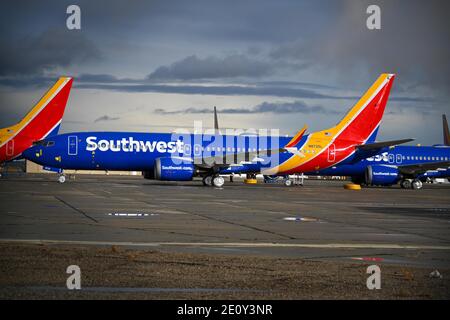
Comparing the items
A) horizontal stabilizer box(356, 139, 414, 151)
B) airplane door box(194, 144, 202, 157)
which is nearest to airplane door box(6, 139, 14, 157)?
airplane door box(194, 144, 202, 157)

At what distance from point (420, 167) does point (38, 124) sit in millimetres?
33743

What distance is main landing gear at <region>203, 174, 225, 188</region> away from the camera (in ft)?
167

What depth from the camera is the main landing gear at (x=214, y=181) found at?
2000 inches

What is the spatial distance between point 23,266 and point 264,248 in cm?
505

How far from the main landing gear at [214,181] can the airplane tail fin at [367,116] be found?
446 inches

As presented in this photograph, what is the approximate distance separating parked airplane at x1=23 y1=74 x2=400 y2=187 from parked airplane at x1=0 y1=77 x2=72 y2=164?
186 inches

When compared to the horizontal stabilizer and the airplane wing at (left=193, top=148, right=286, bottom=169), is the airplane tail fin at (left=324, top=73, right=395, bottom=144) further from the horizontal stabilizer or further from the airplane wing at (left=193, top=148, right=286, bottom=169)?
the airplane wing at (left=193, top=148, right=286, bottom=169)

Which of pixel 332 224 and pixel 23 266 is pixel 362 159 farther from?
pixel 23 266

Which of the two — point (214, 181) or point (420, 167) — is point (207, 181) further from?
point (420, 167)

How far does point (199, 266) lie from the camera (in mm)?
10742

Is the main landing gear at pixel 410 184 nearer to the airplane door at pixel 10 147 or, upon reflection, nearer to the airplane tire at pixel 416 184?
the airplane tire at pixel 416 184

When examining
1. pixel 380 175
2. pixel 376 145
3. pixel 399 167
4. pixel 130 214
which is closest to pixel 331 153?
pixel 376 145

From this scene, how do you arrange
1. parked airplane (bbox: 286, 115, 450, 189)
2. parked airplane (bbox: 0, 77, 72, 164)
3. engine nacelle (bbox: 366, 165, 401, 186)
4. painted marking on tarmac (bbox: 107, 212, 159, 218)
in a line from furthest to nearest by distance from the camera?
1. parked airplane (bbox: 286, 115, 450, 189)
2. engine nacelle (bbox: 366, 165, 401, 186)
3. parked airplane (bbox: 0, 77, 72, 164)
4. painted marking on tarmac (bbox: 107, 212, 159, 218)
